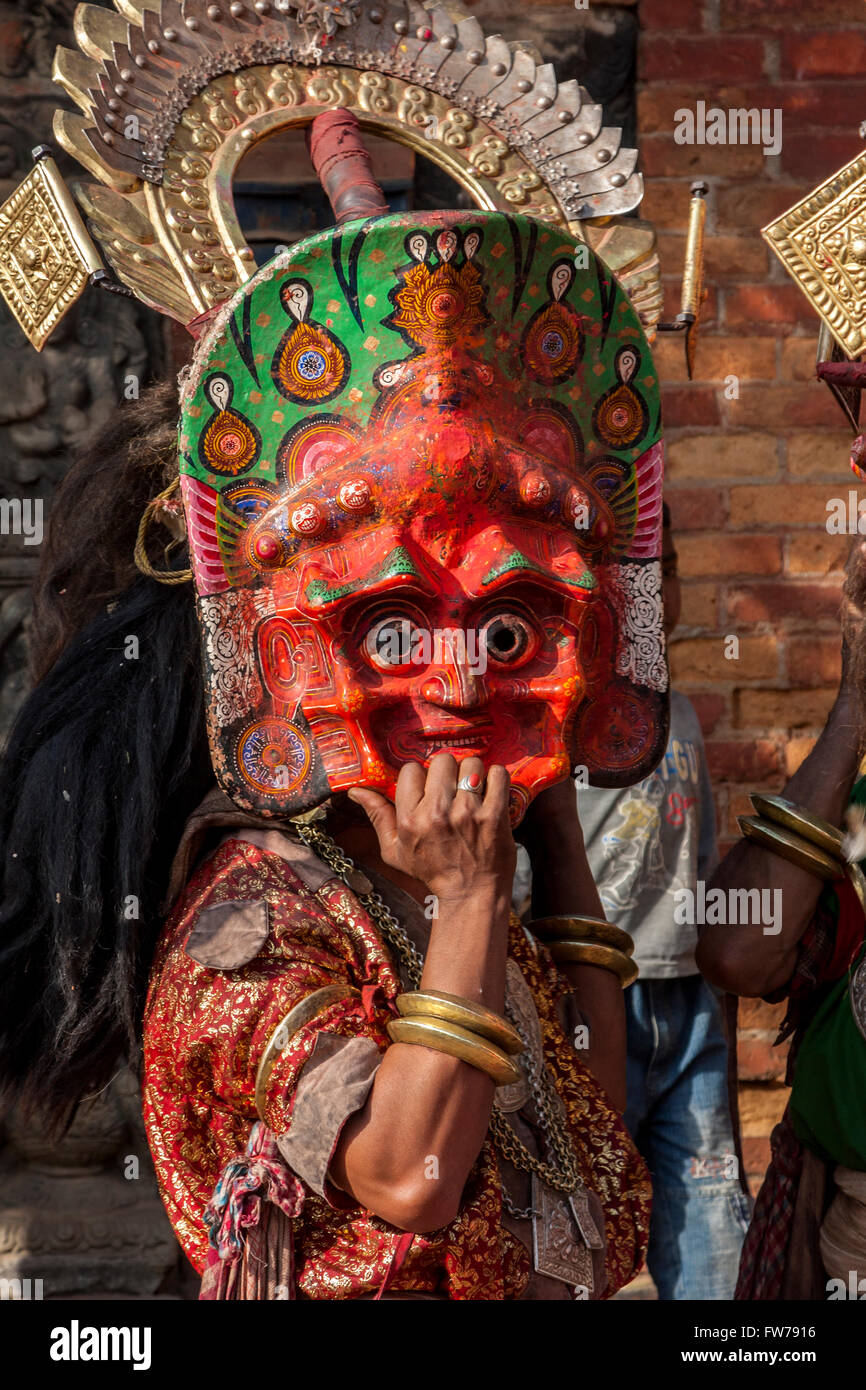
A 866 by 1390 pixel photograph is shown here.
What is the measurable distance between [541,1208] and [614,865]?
1284 millimetres

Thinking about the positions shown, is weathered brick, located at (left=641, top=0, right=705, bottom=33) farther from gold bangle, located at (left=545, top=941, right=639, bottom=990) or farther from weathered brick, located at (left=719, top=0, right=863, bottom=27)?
gold bangle, located at (left=545, top=941, right=639, bottom=990)

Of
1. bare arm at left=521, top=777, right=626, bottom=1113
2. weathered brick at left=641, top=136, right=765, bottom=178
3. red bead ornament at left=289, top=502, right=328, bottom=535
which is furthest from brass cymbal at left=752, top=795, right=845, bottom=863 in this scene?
weathered brick at left=641, top=136, right=765, bottom=178

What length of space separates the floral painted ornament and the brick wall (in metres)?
1.74

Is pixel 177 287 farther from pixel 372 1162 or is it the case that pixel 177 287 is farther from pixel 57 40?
pixel 57 40

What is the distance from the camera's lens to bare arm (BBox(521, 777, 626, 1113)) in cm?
211

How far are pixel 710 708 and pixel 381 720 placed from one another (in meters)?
1.88

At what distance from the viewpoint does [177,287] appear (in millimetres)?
1900

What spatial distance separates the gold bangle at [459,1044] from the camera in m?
1.57

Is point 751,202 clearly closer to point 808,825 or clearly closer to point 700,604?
point 700,604

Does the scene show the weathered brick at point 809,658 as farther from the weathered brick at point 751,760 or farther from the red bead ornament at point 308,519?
the red bead ornament at point 308,519

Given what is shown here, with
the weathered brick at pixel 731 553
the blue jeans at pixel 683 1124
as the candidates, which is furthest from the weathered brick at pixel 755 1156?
Answer: the weathered brick at pixel 731 553

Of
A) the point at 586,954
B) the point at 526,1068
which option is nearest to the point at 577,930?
the point at 586,954
